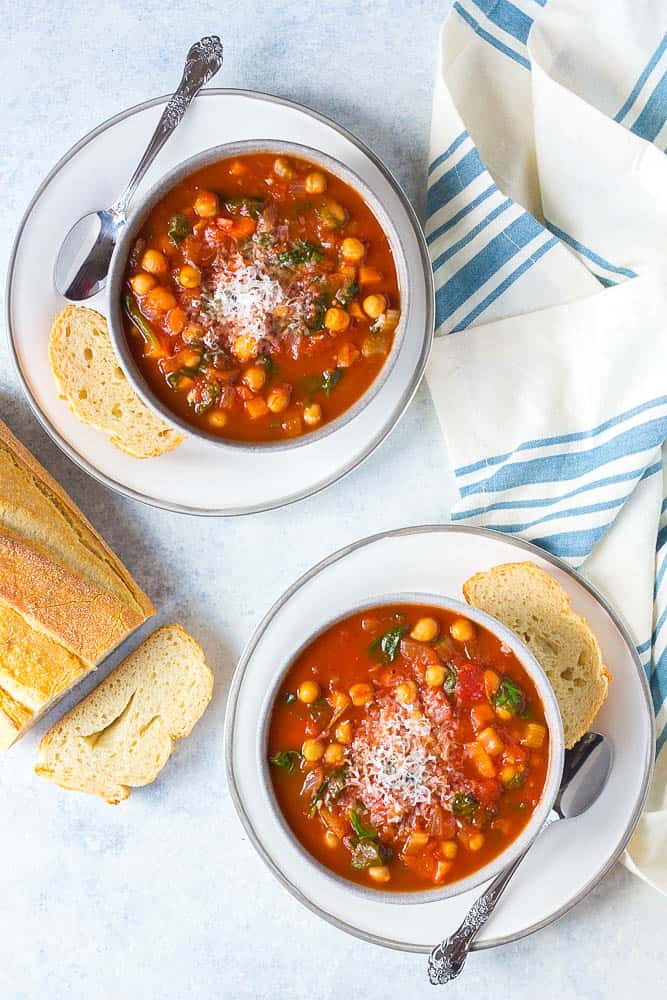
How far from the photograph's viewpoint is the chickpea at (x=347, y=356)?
338cm

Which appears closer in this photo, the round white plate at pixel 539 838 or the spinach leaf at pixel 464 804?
the spinach leaf at pixel 464 804

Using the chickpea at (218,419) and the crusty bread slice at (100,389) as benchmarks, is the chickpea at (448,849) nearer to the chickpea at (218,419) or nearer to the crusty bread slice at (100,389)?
the chickpea at (218,419)

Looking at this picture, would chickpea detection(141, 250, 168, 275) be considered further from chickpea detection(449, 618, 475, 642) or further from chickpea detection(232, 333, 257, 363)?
chickpea detection(449, 618, 475, 642)

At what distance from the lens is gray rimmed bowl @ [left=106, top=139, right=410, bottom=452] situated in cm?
331

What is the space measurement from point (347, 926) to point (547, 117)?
3167 millimetres

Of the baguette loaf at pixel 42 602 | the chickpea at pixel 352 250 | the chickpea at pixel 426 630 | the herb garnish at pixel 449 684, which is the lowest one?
the herb garnish at pixel 449 684

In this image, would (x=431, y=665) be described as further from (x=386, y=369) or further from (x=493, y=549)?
(x=386, y=369)

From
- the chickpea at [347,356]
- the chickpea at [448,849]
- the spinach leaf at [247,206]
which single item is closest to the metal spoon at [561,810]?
the chickpea at [448,849]

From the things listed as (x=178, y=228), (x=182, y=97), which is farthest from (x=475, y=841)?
(x=182, y=97)

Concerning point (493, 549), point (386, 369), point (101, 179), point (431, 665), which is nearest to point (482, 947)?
point (431, 665)

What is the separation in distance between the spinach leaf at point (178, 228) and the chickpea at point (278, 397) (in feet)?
1.96

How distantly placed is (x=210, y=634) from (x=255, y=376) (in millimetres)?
1248

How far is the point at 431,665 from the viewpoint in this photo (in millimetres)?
3297

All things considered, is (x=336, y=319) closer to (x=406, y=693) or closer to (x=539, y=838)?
(x=406, y=693)
